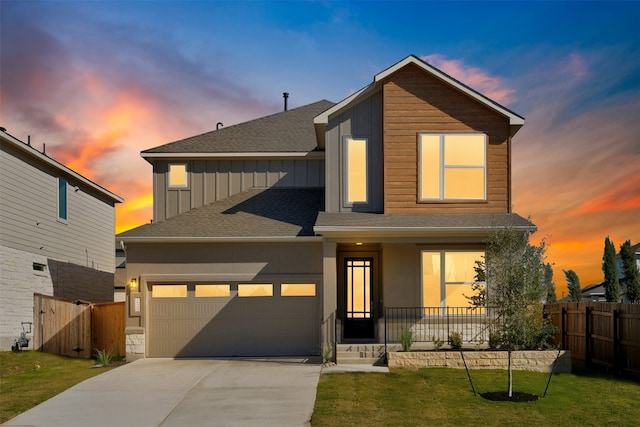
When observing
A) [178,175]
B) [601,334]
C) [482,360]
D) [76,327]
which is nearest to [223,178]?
[178,175]

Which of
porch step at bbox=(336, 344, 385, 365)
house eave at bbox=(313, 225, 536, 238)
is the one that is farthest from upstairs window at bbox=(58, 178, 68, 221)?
porch step at bbox=(336, 344, 385, 365)

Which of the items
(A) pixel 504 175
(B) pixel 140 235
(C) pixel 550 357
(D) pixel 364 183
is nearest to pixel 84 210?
(B) pixel 140 235

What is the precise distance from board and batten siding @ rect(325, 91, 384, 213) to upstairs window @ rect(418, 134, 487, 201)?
48.7 inches

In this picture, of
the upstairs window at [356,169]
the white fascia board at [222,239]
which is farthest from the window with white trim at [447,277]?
the white fascia board at [222,239]

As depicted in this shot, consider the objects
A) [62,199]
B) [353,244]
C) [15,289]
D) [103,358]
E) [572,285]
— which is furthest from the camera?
[572,285]

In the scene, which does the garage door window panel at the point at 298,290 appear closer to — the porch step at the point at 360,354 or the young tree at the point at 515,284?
the porch step at the point at 360,354

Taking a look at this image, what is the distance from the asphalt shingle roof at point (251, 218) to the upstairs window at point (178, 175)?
139cm

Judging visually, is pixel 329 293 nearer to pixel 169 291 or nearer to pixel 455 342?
pixel 455 342

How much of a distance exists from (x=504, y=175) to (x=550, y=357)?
5.26 m

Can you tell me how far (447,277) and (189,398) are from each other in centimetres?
836

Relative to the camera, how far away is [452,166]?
19000 mm

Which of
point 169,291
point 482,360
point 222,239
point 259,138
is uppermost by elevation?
point 259,138

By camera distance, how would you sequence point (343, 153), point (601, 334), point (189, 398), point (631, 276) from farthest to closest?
1. point (631, 276)
2. point (343, 153)
3. point (601, 334)
4. point (189, 398)

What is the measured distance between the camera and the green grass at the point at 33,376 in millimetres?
13109
